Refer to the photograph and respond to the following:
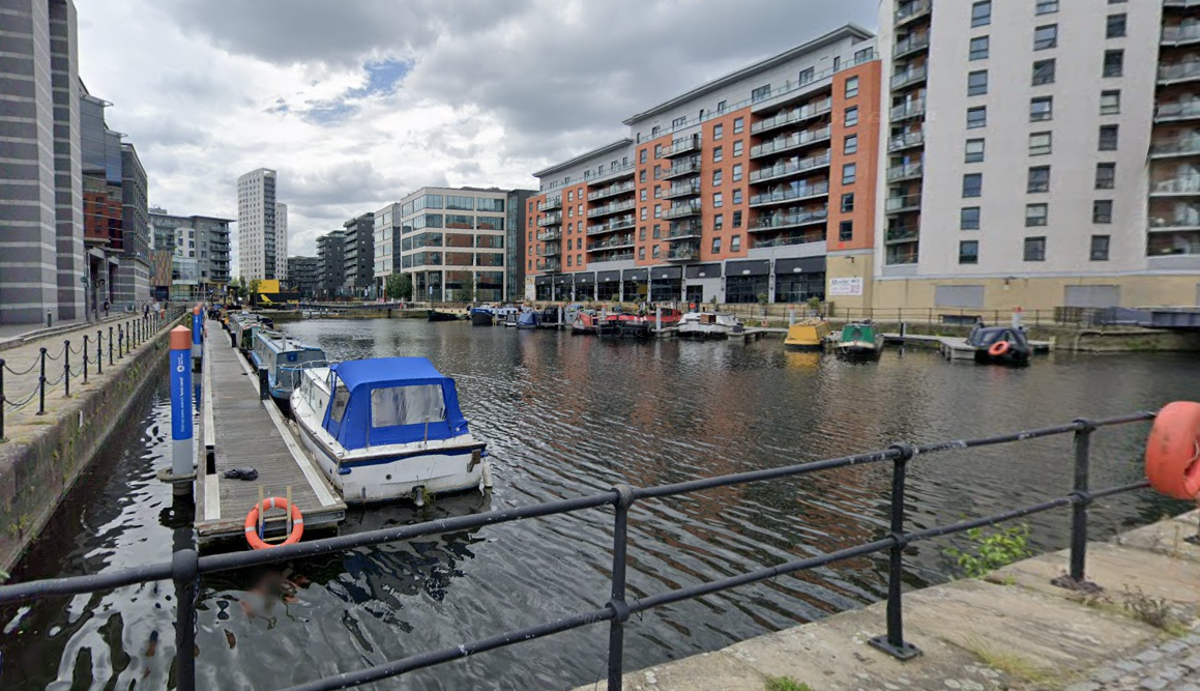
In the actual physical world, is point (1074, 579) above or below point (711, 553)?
above

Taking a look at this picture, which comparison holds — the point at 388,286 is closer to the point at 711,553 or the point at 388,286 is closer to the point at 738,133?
the point at 738,133

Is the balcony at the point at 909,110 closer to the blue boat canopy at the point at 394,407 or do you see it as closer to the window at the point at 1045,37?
the window at the point at 1045,37

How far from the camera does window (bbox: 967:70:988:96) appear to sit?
51.8 metres

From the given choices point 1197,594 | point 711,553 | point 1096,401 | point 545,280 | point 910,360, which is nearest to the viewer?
point 1197,594

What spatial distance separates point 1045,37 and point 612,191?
176ft

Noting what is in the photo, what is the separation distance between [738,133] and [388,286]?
93.6 meters

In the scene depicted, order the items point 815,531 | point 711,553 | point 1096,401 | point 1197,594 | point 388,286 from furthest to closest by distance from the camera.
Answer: point 388,286 → point 1096,401 → point 815,531 → point 711,553 → point 1197,594

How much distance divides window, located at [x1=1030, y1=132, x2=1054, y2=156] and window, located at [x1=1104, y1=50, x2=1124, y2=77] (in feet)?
17.8

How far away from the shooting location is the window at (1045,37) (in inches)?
1922

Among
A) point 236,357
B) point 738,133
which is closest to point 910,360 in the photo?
point 236,357

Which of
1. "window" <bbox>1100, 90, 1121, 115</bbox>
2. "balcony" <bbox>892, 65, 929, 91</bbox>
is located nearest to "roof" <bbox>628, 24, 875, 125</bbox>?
"balcony" <bbox>892, 65, 929, 91</bbox>

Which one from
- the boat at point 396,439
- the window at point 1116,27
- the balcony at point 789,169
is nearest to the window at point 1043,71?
the window at point 1116,27

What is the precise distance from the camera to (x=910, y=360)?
36.8m

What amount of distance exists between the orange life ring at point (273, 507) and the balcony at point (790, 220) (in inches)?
2392
